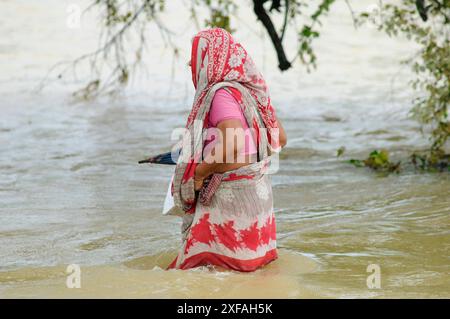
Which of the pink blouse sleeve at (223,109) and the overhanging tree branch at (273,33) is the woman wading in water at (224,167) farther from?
the overhanging tree branch at (273,33)

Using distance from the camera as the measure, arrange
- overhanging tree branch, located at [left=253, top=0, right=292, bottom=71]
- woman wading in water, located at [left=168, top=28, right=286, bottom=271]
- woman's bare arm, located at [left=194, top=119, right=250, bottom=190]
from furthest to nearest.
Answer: overhanging tree branch, located at [left=253, top=0, right=292, bottom=71], woman wading in water, located at [left=168, top=28, right=286, bottom=271], woman's bare arm, located at [left=194, top=119, right=250, bottom=190]

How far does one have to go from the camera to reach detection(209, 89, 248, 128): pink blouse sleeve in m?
4.62

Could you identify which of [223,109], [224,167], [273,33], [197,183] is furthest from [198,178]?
[273,33]

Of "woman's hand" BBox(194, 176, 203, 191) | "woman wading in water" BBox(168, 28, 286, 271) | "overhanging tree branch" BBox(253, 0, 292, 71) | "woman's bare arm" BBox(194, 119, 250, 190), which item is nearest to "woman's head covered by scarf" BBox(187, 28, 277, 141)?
"woman wading in water" BBox(168, 28, 286, 271)

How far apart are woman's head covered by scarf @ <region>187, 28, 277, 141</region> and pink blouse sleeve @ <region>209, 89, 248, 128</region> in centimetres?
5

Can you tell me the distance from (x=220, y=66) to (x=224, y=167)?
524 millimetres

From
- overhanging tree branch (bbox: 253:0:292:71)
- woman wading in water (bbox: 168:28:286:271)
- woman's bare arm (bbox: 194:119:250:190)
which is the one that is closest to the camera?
woman's bare arm (bbox: 194:119:250:190)

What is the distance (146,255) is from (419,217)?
218 cm

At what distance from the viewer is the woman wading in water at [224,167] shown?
15.5 feet

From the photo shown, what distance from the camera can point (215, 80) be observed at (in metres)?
4.74

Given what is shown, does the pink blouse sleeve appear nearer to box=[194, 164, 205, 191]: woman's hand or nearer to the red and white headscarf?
the red and white headscarf

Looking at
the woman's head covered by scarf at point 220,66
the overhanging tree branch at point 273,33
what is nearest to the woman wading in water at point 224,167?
the woman's head covered by scarf at point 220,66

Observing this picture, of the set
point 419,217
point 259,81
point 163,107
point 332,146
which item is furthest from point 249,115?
point 163,107

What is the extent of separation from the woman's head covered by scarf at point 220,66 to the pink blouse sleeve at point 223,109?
0.05 metres
